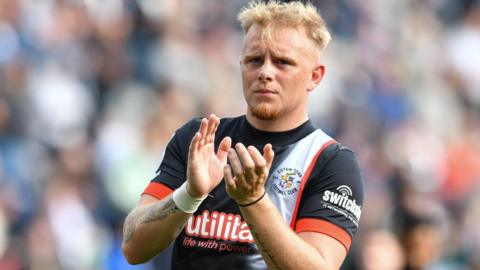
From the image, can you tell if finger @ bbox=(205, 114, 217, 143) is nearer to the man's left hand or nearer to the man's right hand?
the man's right hand

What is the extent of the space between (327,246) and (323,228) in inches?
3.9

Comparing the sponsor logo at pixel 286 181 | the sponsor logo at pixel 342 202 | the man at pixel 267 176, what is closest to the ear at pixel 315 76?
the man at pixel 267 176

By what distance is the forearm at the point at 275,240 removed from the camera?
460 cm

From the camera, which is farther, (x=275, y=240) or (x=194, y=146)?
(x=194, y=146)

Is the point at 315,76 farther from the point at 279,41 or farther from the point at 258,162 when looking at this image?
the point at 258,162

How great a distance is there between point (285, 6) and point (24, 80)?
6863mm

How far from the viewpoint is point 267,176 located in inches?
194

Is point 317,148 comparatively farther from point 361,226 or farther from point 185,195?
point 361,226

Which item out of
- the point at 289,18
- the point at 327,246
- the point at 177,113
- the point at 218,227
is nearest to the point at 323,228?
the point at 327,246

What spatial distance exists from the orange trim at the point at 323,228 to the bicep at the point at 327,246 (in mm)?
18

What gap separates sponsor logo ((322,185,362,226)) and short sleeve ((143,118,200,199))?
73cm

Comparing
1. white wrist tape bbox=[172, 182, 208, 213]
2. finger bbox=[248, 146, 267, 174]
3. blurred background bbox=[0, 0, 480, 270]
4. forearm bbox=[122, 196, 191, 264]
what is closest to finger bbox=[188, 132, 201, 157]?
white wrist tape bbox=[172, 182, 208, 213]

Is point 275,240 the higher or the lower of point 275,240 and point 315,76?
the lower

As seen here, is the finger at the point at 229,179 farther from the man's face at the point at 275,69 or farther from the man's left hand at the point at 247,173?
the man's face at the point at 275,69
